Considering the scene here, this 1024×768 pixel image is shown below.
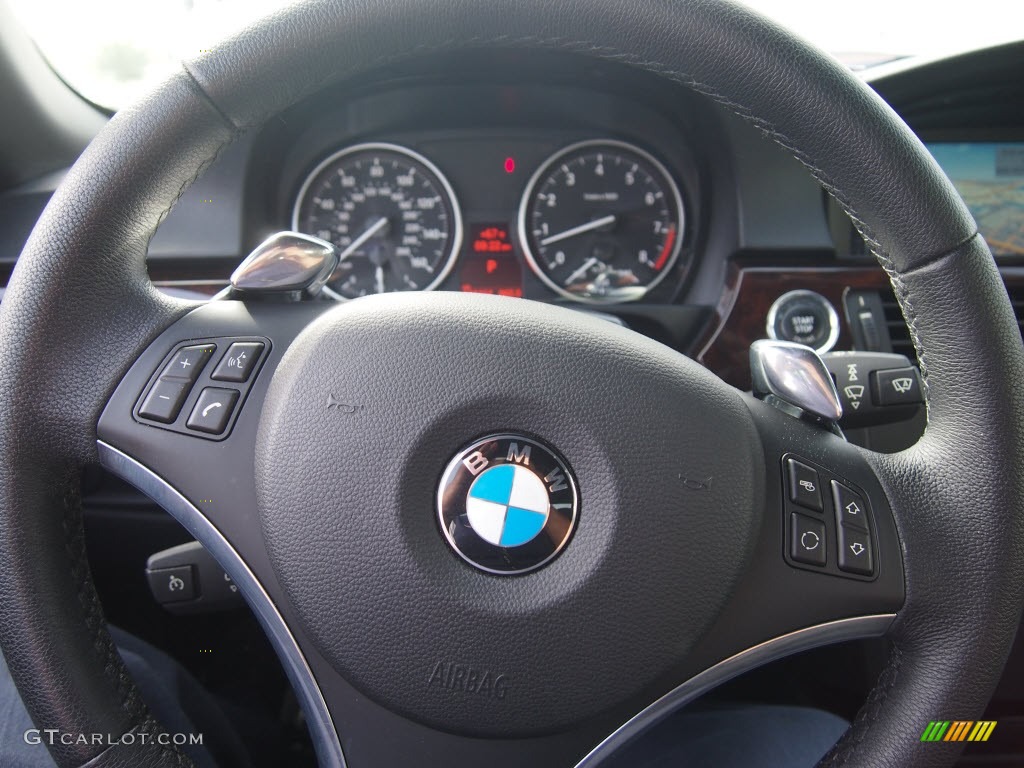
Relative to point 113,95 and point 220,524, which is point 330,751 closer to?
point 220,524

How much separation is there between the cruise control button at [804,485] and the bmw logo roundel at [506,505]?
21 centimetres

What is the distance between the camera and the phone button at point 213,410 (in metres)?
0.79

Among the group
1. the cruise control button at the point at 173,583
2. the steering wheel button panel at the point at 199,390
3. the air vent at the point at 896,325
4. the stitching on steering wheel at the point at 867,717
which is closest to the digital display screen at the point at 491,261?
the air vent at the point at 896,325

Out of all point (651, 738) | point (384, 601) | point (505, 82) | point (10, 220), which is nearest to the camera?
point (384, 601)

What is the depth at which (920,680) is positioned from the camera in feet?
2.50

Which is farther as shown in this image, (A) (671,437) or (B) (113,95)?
(B) (113,95)

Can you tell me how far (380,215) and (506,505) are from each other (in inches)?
53.6

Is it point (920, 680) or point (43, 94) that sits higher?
point (43, 94)

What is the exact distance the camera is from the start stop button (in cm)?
168

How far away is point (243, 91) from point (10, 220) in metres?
1.24

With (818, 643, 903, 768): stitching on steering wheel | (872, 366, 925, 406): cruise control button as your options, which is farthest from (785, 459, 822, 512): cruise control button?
(872, 366, 925, 406): cruise control button

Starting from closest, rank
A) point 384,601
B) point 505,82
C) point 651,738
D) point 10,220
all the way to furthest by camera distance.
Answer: point 384,601 < point 651,738 < point 10,220 < point 505,82

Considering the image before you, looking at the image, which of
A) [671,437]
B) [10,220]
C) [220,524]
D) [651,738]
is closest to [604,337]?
[671,437]

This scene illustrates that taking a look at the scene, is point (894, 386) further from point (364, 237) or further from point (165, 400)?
point (364, 237)
